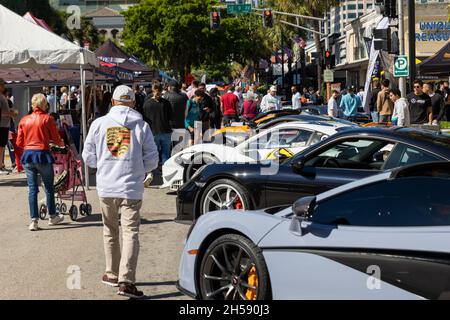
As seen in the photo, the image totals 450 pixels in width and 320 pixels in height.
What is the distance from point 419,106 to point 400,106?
1950 millimetres

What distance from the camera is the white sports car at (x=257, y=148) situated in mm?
11484

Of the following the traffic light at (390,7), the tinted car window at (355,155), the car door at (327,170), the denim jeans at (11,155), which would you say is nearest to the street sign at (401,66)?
the traffic light at (390,7)

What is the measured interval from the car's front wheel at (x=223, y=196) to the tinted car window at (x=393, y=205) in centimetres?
367

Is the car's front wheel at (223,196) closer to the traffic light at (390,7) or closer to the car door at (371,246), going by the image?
the car door at (371,246)

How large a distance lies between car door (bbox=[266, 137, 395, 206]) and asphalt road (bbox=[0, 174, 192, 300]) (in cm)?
136

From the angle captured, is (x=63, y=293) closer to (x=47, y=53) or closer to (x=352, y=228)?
(x=352, y=228)

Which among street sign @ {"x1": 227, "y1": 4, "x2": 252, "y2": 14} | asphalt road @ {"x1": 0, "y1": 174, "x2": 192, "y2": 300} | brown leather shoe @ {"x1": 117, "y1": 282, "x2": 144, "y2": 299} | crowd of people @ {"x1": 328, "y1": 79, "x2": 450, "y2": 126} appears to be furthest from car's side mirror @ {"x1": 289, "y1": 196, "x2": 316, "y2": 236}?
street sign @ {"x1": 227, "y1": 4, "x2": 252, "y2": 14}

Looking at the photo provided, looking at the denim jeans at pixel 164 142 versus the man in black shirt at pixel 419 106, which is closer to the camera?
the denim jeans at pixel 164 142

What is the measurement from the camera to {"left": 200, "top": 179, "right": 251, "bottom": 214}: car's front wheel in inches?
338

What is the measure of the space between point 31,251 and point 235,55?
53.2 m

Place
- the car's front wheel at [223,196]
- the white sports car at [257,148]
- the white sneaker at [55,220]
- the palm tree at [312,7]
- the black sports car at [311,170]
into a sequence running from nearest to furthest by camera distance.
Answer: the black sports car at [311,170] < the car's front wheel at [223,196] < the white sneaker at [55,220] < the white sports car at [257,148] < the palm tree at [312,7]

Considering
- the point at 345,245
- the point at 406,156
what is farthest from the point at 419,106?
the point at 345,245

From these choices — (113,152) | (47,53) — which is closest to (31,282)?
(113,152)

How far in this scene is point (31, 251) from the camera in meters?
8.31
